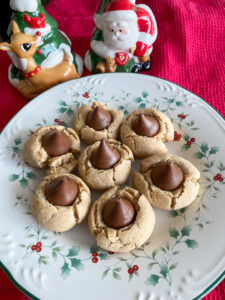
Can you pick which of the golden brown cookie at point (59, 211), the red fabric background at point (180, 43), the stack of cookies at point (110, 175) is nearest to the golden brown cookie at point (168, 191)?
the stack of cookies at point (110, 175)

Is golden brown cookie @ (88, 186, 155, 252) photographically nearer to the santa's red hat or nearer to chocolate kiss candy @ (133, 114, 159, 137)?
chocolate kiss candy @ (133, 114, 159, 137)

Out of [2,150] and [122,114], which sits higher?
[122,114]

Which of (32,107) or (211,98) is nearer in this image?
(32,107)

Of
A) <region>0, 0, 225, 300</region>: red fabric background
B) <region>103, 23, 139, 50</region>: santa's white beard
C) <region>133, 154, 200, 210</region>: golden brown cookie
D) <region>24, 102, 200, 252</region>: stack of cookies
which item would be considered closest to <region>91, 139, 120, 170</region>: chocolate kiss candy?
<region>24, 102, 200, 252</region>: stack of cookies

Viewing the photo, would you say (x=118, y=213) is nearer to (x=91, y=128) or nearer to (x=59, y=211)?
(x=59, y=211)

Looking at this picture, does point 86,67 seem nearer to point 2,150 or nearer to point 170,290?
point 2,150

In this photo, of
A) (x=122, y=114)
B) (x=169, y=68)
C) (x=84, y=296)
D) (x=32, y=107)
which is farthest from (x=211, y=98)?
(x=84, y=296)

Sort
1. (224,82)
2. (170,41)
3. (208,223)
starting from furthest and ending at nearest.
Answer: (170,41) → (224,82) → (208,223)
